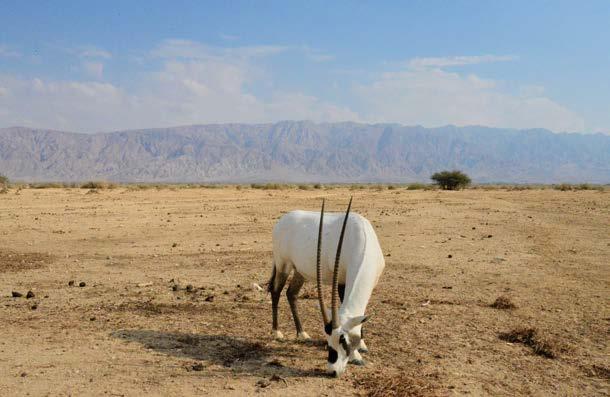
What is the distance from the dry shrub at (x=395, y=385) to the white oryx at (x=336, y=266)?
0.32 meters

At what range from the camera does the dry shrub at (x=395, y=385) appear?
6.14 meters

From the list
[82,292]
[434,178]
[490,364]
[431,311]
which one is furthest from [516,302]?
[434,178]

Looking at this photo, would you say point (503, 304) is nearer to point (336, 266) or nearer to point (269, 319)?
point (269, 319)

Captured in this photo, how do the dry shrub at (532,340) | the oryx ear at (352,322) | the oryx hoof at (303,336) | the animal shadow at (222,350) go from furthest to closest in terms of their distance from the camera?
1. the oryx hoof at (303,336)
2. the dry shrub at (532,340)
3. the animal shadow at (222,350)
4. the oryx ear at (352,322)

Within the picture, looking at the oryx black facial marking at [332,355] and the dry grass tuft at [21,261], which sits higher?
the oryx black facial marking at [332,355]

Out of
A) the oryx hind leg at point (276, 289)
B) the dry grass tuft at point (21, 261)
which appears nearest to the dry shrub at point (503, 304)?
the oryx hind leg at point (276, 289)

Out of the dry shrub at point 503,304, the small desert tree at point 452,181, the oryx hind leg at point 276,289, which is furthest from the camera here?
the small desert tree at point 452,181

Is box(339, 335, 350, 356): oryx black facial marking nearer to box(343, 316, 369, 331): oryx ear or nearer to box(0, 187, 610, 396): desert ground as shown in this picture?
box(343, 316, 369, 331): oryx ear

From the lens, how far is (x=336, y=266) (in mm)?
6527

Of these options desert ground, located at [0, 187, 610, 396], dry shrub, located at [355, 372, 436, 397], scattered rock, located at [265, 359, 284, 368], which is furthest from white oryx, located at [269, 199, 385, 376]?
scattered rock, located at [265, 359, 284, 368]

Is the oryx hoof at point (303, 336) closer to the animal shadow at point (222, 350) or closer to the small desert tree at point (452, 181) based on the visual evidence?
the animal shadow at point (222, 350)

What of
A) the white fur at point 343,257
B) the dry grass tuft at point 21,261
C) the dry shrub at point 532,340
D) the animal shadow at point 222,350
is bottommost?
the dry grass tuft at point 21,261

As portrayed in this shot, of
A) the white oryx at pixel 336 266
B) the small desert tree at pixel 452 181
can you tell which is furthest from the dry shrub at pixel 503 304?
the small desert tree at pixel 452 181

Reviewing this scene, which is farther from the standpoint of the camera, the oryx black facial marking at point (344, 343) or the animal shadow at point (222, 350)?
the animal shadow at point (222, 350)
